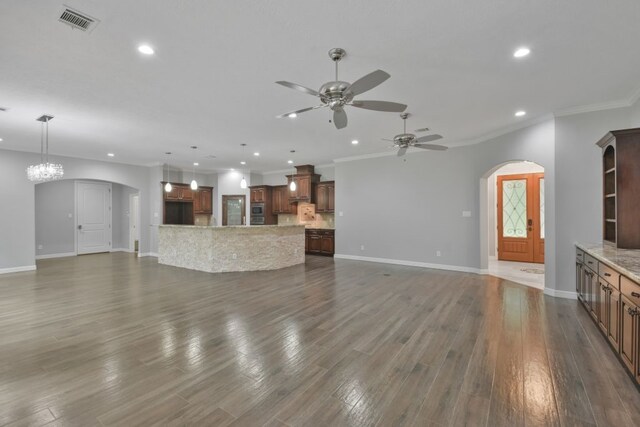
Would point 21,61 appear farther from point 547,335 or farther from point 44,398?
point 547,335

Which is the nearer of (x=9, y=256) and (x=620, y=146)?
(x=620, y=146)

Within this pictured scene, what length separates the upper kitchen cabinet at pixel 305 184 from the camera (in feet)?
30.8

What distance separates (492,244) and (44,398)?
962 centimetres

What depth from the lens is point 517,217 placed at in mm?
7984

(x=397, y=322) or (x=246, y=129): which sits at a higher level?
(x=246, y=129)

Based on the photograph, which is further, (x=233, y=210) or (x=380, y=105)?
(x=233, y=210)

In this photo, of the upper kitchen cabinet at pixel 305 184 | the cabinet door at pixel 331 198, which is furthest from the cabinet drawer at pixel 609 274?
the upper kitchen cabinet at pixel 305 184

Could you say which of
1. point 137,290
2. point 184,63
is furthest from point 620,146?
point 137,290

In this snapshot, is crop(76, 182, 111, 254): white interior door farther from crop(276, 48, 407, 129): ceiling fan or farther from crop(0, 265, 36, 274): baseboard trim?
crop(276, 48, 407, 129): ceiling fan

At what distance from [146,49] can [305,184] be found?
680cm

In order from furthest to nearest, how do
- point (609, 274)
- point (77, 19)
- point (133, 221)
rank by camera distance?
point (133, 221) < point (609, 274) < point (77, 19)

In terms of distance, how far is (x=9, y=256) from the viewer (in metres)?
6.78

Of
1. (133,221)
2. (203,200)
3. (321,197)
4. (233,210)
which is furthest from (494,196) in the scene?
(133,221)

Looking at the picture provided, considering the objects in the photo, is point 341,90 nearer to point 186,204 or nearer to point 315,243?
point 315,243
